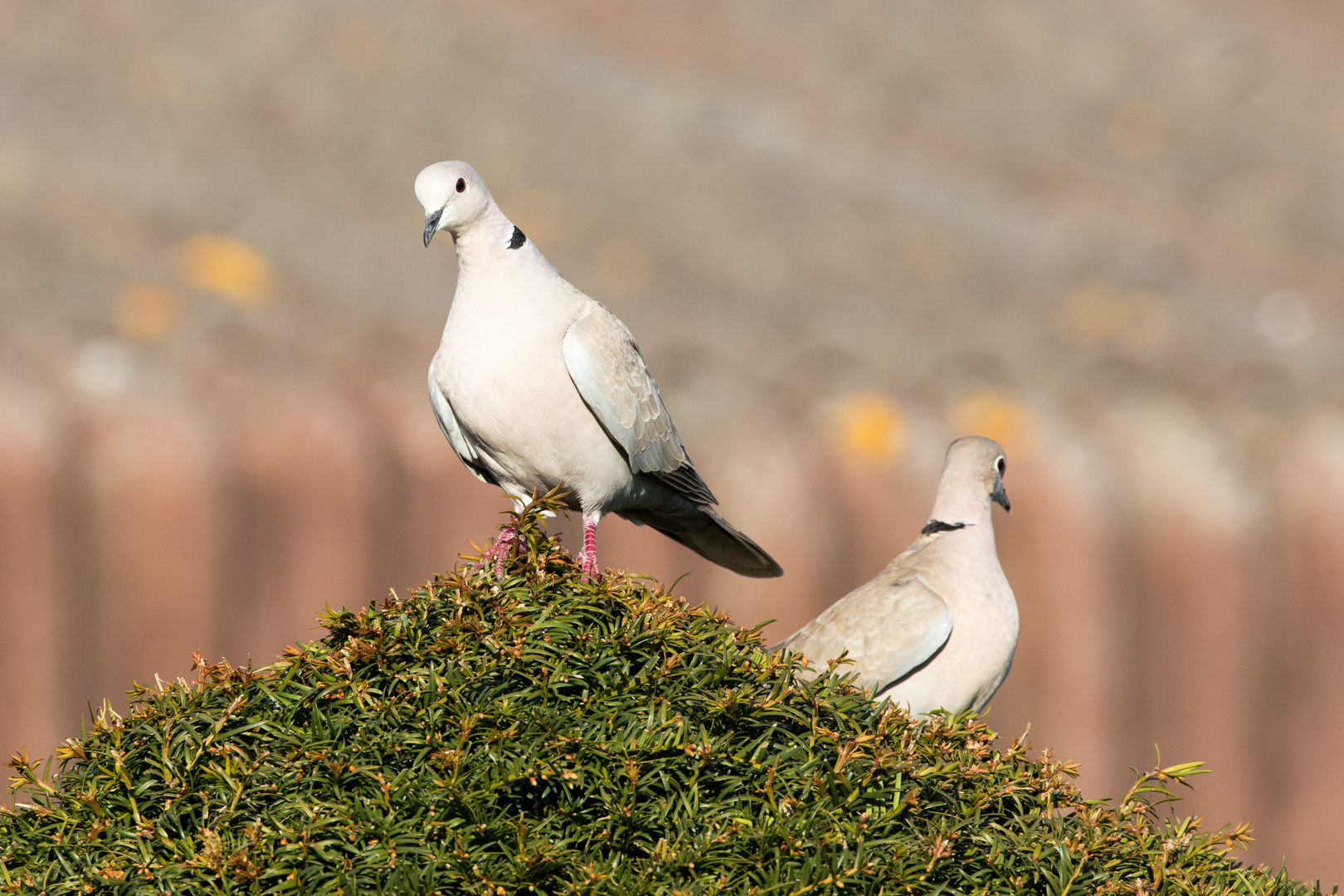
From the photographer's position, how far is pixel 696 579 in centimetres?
1061

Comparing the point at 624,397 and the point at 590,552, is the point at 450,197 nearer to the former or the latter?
the point at 624,397

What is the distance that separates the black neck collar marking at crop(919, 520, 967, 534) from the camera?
20.0 ft

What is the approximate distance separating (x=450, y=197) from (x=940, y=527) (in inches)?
107

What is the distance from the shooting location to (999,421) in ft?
36.3

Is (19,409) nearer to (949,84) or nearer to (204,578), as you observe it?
(204,578)

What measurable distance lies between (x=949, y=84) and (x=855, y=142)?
177 cm

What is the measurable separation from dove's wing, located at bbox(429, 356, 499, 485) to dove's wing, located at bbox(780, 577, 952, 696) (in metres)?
1.55

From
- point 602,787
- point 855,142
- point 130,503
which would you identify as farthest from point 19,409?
point 855,142

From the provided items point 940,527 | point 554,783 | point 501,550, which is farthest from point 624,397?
point 554,783

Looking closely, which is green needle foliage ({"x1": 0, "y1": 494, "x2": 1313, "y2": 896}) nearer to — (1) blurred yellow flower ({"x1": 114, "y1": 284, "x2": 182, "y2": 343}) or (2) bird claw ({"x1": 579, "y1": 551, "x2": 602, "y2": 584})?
(2) bird claw ({"x1": 579, "y1": 551, "x2": 602, "y2": 584})

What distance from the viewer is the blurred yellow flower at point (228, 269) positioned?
37.7 feet

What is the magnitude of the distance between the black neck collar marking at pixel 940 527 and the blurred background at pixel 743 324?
2.65m

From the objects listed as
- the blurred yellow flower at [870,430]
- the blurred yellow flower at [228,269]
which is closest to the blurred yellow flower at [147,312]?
the blurred yellow flower at [228,269]

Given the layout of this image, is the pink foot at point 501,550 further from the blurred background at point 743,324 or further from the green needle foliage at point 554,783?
the blurred background at point 743,324
